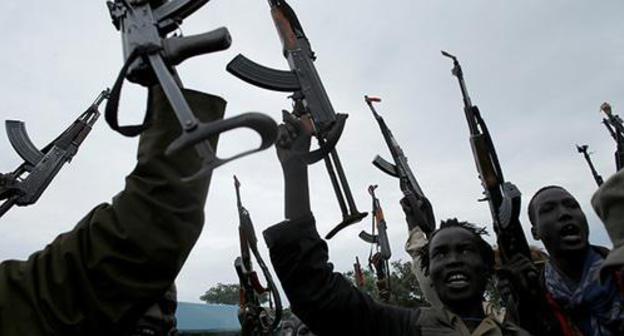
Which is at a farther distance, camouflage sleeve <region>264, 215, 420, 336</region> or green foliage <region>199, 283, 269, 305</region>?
green foliage <region>199, 283, 269, 305</region>

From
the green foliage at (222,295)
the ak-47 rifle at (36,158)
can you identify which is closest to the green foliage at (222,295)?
the green foliage at (222,295)

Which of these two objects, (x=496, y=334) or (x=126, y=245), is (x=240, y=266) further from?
(x=126, y=245)

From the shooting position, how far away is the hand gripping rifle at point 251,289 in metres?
5.58

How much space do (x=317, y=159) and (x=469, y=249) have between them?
3.16ft

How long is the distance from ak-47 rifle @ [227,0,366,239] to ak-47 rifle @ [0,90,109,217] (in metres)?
5.51

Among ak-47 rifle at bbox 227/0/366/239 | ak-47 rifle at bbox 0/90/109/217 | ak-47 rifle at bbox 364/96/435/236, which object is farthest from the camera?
ak-47 rifle at bbox 0/90/109/217

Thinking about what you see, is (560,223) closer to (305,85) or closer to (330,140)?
(330,140)

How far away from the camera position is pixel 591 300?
280cm

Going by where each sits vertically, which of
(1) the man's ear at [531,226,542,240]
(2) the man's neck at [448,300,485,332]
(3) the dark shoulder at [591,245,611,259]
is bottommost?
(2) the man's neck at [448,300,485,332]

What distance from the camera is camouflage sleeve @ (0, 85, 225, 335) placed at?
1.13m

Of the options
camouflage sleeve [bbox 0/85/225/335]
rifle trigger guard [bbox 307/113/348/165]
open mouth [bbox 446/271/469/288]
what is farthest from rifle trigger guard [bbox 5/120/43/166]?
camouflage sleeve [bbox 0/85/225/335]

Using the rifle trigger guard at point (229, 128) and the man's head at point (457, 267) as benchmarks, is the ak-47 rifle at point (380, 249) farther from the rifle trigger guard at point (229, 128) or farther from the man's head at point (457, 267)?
the rifle trigger guard at point (229, 128)

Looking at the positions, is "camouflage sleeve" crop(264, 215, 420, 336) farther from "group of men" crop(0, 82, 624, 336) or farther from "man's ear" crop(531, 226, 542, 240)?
"man's ear" crop(531, 226, 542, 240)

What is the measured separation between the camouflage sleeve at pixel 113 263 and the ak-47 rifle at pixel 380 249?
732 cm
